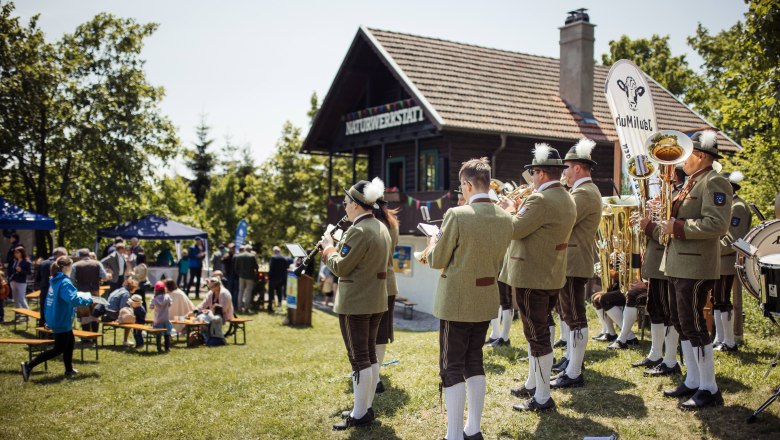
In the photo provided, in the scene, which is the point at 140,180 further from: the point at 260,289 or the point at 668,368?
the point at 668,368

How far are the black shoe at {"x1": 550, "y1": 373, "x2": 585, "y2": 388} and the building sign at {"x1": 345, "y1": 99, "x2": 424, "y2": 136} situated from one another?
12.6m

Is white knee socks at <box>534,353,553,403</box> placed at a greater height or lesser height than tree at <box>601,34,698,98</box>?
lesser

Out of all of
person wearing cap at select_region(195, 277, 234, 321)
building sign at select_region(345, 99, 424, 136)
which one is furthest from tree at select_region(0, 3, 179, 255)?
person wearing cap at select_region(195, 277, 234, 321)

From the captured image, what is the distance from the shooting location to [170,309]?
12391 millimetres

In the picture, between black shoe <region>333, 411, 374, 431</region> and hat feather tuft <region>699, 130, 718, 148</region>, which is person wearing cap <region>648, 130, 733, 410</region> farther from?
black shoe <region>333, 411, 374, 431</region>

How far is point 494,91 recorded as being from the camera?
63.2ft

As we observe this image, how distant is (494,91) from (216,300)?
1062 cm

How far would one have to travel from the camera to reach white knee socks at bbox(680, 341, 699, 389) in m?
5.41

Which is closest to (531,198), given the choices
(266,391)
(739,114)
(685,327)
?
(685,327)

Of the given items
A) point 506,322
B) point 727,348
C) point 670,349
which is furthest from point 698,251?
point 506,322

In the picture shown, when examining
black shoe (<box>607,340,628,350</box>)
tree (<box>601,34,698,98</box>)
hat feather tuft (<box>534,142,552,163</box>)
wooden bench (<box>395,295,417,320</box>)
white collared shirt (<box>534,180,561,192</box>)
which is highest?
tree (<box>601,34,698,98</box>)

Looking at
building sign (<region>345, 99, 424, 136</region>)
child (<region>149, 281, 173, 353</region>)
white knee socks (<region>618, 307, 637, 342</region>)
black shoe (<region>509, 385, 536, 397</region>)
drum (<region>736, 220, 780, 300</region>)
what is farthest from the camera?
building sign (<region>345, 99, 424, 136</region>)

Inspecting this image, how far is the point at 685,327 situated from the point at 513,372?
2.03 m

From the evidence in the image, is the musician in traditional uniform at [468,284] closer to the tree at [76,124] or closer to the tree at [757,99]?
the tree at [757,99]
